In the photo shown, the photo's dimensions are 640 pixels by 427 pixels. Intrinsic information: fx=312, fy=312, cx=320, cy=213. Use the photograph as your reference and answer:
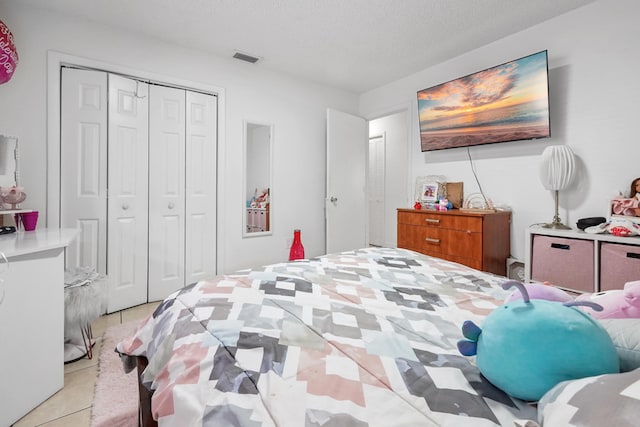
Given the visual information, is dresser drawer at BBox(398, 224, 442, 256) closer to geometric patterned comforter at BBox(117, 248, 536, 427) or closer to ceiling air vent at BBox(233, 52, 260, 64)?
geometric patterned comforter at BBox(117, 248, 536, 427)

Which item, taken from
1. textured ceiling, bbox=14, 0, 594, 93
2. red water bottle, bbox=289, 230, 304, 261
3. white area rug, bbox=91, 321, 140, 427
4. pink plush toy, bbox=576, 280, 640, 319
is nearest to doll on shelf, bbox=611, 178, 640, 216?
textured ceiling, bbox=14, 0, 594, 93

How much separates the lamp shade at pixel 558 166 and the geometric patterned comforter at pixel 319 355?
62.7 inches

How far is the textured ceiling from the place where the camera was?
95.2 inches

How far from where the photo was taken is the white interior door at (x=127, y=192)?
272 cm

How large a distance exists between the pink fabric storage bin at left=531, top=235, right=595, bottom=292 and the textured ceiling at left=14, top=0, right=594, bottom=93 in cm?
186

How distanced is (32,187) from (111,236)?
651 millimetres

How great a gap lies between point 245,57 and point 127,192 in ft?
5.99

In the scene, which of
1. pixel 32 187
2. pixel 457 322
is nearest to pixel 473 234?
pixel 457 322

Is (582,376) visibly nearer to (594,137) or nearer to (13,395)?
(13,395)

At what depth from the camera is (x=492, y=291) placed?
4.41ft

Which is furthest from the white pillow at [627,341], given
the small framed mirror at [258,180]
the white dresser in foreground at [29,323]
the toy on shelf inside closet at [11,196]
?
the small framed mirror at [258,180]

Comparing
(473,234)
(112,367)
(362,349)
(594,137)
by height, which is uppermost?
(594,137)

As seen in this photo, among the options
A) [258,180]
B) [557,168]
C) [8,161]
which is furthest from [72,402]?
[557,168]

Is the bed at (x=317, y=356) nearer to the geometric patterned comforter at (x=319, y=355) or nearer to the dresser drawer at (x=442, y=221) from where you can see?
the geometric patterned comforter at (x=319, y=355)
